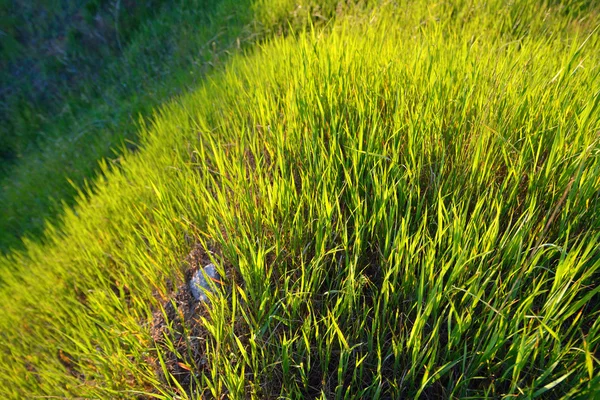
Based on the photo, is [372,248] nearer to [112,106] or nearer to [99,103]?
Answer: [112,106]

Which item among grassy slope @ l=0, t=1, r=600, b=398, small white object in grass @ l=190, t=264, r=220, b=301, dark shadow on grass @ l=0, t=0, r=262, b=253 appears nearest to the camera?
grassy slope @ l=0, t=1, r=600, b=398

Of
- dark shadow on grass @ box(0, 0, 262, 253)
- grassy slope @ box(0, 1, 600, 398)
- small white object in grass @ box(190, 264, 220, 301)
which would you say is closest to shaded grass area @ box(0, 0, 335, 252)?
dark shadow on grass @ box(0, 0, 262, 253)

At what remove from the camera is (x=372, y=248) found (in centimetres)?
136

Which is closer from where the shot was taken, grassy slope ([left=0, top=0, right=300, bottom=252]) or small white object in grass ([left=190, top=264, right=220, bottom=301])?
small white object in grass ([left=190, top=264, right=220, bottom=301])

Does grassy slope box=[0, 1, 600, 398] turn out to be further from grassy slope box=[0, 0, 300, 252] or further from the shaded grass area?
grassy slope box=[0, 0, 300, 252]

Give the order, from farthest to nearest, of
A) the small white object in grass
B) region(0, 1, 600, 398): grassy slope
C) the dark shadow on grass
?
the dark shadow on grass → the small white object in grass → region(0, 1, 600, 398): grassy slope

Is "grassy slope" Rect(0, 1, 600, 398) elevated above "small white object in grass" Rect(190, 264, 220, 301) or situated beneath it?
elevated above

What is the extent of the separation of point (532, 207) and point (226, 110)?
1525 mm

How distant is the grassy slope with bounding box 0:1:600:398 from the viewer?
3.52ft

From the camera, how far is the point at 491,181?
1.39m

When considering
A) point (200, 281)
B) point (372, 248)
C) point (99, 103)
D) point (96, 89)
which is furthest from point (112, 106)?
point (372, 248)

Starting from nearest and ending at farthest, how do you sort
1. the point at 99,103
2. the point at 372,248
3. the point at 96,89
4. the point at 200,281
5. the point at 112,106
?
the point at 372,248 → the point at 200,281 → the point at 112,106 → the point at 99,103 → the point at 96,89

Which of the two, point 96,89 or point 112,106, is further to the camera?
point 96,89

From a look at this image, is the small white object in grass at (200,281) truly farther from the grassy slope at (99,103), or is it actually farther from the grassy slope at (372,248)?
the grassy slope at (99,103)
